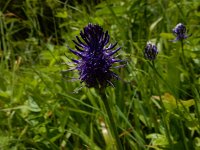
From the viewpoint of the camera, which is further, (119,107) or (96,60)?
(119,107)

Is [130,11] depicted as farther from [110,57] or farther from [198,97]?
[110,57]

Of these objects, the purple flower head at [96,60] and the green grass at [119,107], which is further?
the green grass at [119,107]

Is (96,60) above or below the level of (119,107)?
above

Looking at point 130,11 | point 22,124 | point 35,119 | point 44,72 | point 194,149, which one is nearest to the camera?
point 194,149

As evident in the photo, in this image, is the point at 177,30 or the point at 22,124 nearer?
the point at 177,30

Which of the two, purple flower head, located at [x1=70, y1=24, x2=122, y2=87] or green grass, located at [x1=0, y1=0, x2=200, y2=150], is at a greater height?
purple flower head, located at [x1=70, y1=24, x2=122, y2=87]

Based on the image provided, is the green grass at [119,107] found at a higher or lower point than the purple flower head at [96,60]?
lower

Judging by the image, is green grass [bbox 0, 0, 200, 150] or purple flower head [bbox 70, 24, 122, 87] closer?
purple flower head [bbox 70, 24, 122, 87]

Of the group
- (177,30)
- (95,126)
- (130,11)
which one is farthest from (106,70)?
(130,11)
